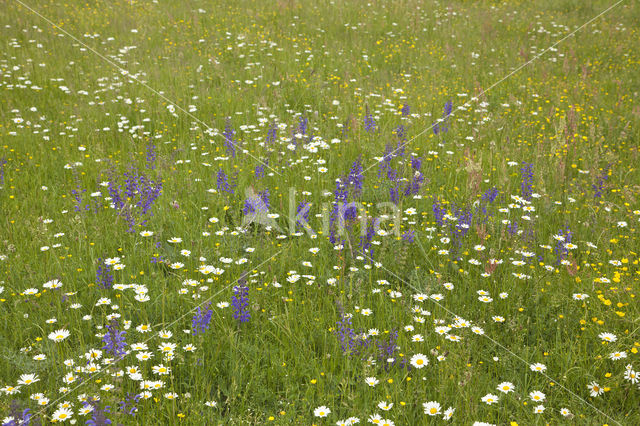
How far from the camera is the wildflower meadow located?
2.63 metres

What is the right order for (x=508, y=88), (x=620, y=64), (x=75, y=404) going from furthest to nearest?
1. (x=620, y=64)
2. (x=508, y=88)
3. (x=75, y=404)


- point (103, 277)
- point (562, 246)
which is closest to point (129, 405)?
point (103, 277)

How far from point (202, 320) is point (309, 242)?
1324 millimetres

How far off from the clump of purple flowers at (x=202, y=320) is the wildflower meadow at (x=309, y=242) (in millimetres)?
18

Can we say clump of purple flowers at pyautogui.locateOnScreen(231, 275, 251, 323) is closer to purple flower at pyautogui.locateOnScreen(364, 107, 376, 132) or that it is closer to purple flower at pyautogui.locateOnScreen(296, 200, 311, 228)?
purple flower at pyautogui.locateOnScreen(296, 200, 311, 228)

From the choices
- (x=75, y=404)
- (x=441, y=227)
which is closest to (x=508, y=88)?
(x=441, y=227)

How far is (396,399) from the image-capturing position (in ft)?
8.32

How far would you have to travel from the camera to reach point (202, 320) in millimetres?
2873

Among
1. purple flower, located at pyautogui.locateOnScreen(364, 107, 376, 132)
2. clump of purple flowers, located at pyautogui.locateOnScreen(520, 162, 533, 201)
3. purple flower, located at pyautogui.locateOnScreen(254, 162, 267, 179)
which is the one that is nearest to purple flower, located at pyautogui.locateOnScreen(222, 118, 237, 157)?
purple flower, located at pyautogui.locateOnScreen(254, 162, 267, 179)

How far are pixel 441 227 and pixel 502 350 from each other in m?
1.39

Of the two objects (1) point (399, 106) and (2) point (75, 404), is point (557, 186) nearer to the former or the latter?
(1) point (399, 106)

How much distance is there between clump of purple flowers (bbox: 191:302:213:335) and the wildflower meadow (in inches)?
0.7

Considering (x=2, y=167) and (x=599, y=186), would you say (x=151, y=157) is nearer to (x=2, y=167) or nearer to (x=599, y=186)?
(x=2, y=167)

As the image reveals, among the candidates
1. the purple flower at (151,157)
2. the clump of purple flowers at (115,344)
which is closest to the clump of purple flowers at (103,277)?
the clump of purple flowers at (115,344)
